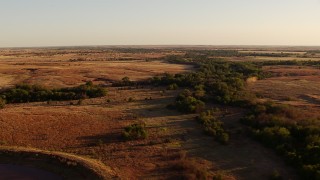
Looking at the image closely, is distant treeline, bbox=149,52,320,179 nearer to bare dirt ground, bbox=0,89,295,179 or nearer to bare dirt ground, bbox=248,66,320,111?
bare dirt ground, bbox=0,89,295,179

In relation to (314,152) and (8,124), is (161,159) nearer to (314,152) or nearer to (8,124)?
(314,152)

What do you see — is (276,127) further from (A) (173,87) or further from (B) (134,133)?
(A) (173,87)

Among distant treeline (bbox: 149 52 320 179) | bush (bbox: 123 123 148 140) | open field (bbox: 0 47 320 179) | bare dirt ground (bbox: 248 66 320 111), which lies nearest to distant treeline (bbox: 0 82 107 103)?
open field (bbox: 0 47 320 179)

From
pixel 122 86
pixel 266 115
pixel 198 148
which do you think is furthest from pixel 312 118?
pixel 122 86

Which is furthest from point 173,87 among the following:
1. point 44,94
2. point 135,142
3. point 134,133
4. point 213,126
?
point 135,142

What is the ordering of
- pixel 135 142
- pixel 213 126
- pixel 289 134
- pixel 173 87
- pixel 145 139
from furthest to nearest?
1. pixel 173 87
2. pixel 213 126
3. pixel 145 139
4. pixel 135 142
5. pixel 289 134

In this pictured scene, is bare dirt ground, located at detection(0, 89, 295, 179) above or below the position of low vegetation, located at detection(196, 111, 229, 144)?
below

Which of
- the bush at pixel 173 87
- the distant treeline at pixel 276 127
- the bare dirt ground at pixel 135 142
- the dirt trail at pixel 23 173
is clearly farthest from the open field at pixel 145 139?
the bush at pixel 173 87

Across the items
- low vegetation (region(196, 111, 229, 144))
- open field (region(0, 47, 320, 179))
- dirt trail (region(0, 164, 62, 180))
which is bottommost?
dirt trail (region(0, 164, 62, 180))

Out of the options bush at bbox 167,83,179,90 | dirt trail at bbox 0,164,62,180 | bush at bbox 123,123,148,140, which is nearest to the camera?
dirt trail at bbox 0,164,62,180
